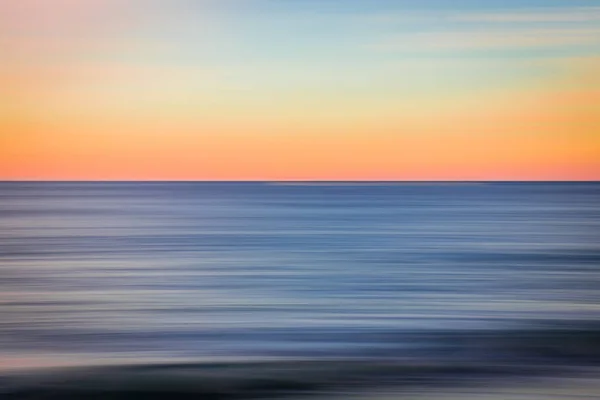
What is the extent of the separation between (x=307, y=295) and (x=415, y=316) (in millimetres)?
1283

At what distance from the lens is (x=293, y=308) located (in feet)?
20.4

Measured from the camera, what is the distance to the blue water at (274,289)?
16.1 ft

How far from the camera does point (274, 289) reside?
7.38 meters

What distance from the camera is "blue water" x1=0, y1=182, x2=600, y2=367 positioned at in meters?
4.89

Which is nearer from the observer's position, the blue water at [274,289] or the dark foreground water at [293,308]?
the dark foreground water at [293,308]

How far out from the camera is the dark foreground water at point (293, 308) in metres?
4.19

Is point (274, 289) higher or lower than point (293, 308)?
higher

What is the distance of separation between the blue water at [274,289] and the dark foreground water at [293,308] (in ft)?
0.06

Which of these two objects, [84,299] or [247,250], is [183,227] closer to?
[247,250]

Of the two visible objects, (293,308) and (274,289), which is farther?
(274,289)

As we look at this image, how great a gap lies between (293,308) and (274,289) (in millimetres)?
1174

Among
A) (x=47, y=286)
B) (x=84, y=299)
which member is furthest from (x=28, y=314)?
(x=47, y=286)

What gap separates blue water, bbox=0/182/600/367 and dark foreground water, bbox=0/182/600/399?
2 cm

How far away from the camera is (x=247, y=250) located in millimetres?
11180
